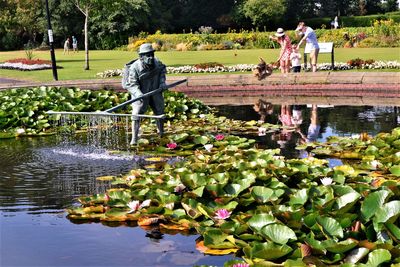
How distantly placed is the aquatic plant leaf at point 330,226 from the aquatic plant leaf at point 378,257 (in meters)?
0.41

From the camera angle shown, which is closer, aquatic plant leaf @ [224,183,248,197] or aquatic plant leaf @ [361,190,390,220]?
aquatic plant leaf @ [361,190,390,220]

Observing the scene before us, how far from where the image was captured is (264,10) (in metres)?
52.0

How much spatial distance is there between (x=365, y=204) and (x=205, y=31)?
1662 inches

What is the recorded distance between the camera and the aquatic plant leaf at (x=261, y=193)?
5.64 m

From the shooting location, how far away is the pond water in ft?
16.7

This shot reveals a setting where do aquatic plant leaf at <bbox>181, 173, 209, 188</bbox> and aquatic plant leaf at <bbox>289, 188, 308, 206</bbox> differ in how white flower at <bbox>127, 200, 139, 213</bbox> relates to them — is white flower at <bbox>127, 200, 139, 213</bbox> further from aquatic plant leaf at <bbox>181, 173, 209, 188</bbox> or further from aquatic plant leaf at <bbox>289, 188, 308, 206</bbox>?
aquatic plant leaf at <bbox>289, 188, 308, 206</bbox>

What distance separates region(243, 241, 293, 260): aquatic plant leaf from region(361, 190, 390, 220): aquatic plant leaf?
0.76 meters

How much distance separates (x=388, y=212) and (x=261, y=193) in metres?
1.26

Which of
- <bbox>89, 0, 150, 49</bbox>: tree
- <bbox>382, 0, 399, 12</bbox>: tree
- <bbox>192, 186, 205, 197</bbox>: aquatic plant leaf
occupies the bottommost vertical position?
<bbox>192, 186, 205, 197</bbox>: aquatic plant leaf

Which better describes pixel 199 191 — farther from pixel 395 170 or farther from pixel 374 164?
pixel 374 164

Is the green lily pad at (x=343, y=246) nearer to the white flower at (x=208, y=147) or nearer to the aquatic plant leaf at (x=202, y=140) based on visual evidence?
the white flower at (x=208, y=147)

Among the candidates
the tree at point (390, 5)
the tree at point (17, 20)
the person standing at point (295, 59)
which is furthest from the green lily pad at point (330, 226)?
the tree at point (390, 5)

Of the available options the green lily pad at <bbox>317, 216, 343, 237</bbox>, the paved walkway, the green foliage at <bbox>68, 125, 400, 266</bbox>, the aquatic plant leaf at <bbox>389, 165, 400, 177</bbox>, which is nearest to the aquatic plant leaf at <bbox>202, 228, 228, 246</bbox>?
the green foliage at <bbox>68, 125, 400, 266</bbox>

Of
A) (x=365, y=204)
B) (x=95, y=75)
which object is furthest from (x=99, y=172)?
(x=95, y=75)
